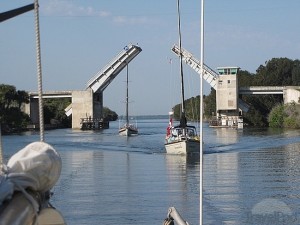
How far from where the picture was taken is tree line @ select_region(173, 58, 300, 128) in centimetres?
7406

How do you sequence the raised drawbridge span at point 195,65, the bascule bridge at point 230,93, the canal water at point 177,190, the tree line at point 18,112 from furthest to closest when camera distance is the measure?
the bascule bridge at point 230,93
the tree line at point 18,112
the raised drawbridge span at point 195,65
the canal water at point 177,190

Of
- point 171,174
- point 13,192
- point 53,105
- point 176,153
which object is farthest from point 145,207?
point 53,105

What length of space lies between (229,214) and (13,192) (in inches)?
396

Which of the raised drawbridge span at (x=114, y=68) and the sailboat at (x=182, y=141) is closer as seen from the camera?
the sailboat at (x=182, y=141)

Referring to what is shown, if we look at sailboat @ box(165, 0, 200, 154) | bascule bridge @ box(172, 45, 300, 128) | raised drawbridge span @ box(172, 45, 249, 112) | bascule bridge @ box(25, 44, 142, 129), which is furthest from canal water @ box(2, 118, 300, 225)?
bascule bridge @ box(172, 45, 300, 128)

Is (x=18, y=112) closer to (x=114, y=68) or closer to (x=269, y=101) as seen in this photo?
(x=114, y=68)

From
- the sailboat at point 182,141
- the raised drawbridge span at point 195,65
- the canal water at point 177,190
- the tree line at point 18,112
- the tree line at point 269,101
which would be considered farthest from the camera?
the tree line at point 269,101

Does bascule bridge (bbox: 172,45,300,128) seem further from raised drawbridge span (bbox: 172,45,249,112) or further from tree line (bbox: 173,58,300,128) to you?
tree line (bbox: 173,58,300,128)

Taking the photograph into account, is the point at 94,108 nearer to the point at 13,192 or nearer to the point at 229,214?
the point at 229,214

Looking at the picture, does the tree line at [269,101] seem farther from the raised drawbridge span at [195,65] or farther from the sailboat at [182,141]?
the sailboat at [182,141]

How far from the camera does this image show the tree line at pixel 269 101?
74.1 metres

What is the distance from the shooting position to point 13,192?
2.04 meters

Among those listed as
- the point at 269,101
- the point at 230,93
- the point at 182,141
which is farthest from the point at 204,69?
the point at 182,141

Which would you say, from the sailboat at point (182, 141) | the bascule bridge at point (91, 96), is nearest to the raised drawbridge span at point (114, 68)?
the bascule bridge at point (91, 96)
